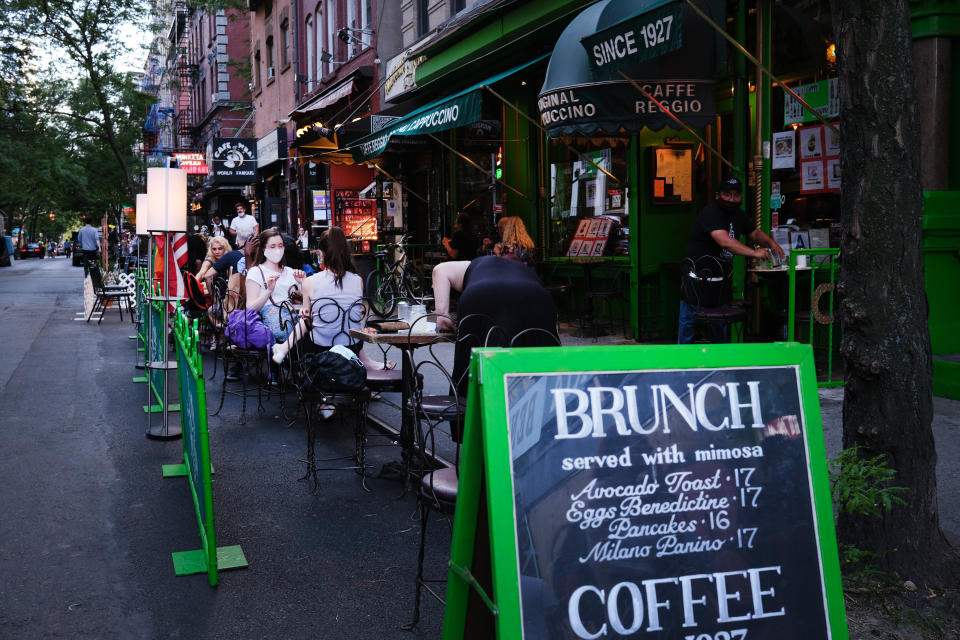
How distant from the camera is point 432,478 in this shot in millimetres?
3988

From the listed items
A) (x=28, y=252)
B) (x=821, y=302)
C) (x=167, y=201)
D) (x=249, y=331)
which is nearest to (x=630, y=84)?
(x=821, y=302)

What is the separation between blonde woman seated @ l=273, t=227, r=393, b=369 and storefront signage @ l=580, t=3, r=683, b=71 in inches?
120

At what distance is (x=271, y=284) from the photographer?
9.38 meters

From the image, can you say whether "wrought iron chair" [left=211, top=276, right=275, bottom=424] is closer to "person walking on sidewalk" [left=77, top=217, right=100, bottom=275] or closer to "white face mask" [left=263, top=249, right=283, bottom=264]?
"white face mask" [left=263, top=249, right=283, bottom=264]

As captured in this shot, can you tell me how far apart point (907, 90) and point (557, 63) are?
623 cm

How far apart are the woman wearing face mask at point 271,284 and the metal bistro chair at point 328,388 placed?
2.37ft

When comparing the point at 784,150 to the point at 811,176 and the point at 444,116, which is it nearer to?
the point at 811,176

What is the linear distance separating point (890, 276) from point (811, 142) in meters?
5.84

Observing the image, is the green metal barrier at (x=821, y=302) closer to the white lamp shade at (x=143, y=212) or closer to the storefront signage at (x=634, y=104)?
the storefront signage at (x=634, y=104)

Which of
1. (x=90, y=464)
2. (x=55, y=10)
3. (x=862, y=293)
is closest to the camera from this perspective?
(x=862, y=293)

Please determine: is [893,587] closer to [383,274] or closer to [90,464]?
[90,464]

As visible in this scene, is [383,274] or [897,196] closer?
[897,196]

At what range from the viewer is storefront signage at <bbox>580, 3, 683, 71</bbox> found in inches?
313

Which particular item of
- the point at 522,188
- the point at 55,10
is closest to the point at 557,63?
the point at 522,188
